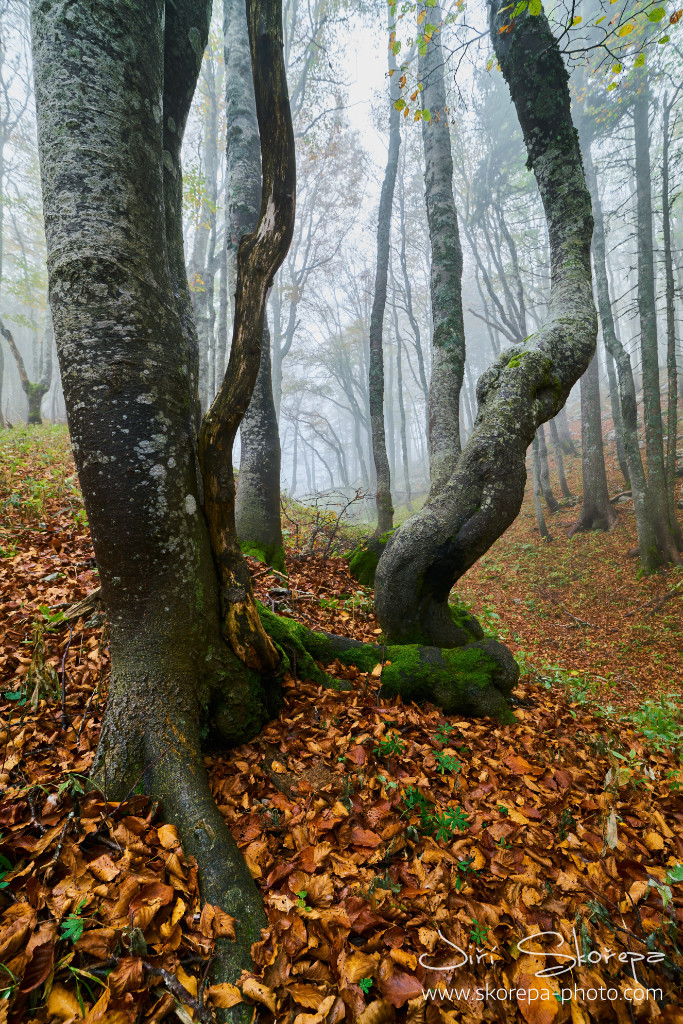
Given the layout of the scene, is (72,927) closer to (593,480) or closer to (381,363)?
(381,363)

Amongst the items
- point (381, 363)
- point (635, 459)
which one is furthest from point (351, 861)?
point (635, 459)

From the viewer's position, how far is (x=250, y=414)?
5.18 m

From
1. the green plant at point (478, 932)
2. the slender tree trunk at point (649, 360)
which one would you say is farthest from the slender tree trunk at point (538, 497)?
the green plant at point (478, 932)

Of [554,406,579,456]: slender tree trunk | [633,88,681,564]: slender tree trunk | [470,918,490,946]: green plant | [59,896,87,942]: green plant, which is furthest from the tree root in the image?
[554,406,579,456]: slender tree trunk

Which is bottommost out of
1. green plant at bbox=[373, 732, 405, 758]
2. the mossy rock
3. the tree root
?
green plant at bbox=[373, 732, 405, 758]

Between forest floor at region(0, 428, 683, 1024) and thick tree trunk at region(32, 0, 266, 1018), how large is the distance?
228 millimetres

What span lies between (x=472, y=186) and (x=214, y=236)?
863 centimetres

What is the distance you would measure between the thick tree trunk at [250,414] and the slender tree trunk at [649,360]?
23.5ft

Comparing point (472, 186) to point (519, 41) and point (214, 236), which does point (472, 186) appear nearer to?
point (214, 236)

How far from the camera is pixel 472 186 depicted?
44.4ft

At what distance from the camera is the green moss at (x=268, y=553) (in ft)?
15.6

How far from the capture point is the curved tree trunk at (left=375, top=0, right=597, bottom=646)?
3283mm

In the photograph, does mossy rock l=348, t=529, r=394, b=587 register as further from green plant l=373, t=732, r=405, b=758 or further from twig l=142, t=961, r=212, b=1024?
twig l=142, t=961, r=212, b=1024

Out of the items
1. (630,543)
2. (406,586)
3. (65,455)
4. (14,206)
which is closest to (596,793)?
(406,586)
